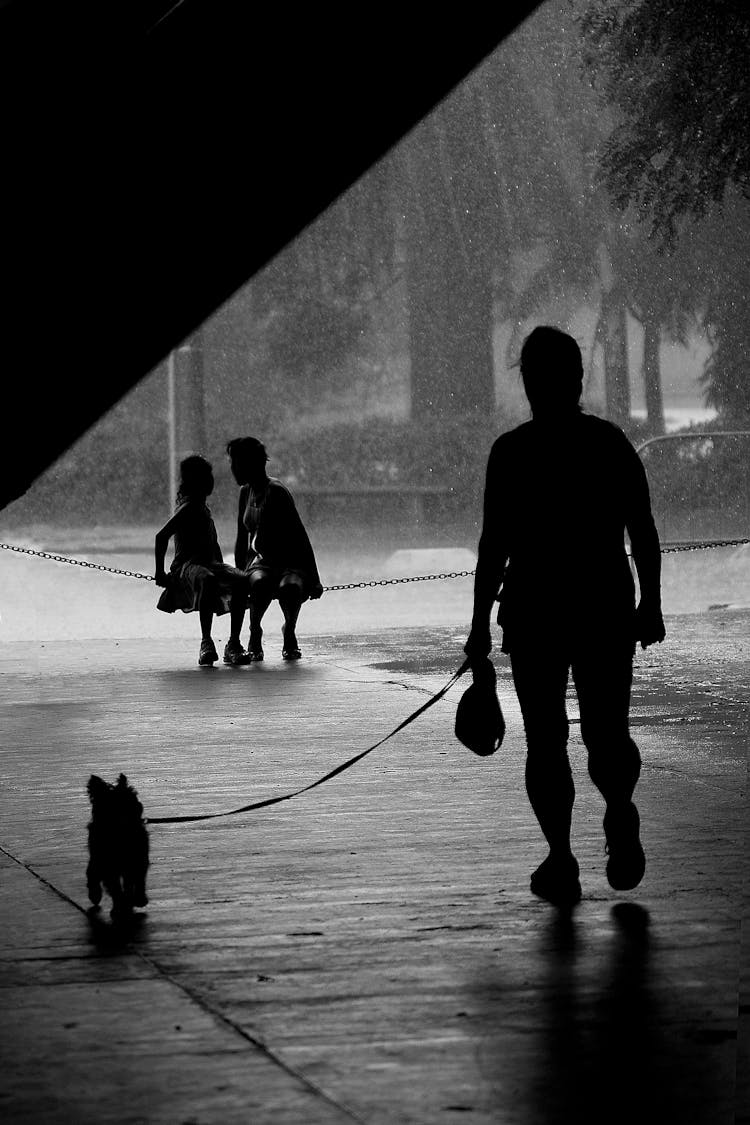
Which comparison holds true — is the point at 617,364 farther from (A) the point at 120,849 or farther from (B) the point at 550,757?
(A) the point at 120,849

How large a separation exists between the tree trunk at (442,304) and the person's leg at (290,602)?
24.7 meters

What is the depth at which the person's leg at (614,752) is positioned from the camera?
5836 millimetres

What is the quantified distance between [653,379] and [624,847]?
113 ft

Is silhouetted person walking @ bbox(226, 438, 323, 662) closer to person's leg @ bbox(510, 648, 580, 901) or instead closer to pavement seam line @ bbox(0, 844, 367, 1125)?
pavement seam line @ bbox(0, 844, 367, 1125)

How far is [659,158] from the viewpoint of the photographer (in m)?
36.6

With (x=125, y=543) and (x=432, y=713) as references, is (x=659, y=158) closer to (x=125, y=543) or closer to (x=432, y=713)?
(x=125, y=543)

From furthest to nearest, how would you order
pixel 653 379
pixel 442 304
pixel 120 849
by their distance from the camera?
pixel 442 304, pixel 653 379, pixel 120 849

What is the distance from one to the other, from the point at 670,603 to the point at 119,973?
2645cm

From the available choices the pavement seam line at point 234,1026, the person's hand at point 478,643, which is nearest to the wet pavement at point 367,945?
the pavement seam line at point 234,1026

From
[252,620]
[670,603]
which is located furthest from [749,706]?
[670,603]

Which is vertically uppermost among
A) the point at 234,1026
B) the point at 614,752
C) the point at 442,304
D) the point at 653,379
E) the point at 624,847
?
the point at 442,304

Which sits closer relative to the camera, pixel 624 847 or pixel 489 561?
pixel 624 847

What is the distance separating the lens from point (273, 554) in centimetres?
1516

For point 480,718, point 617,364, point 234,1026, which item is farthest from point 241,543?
point 617,364
